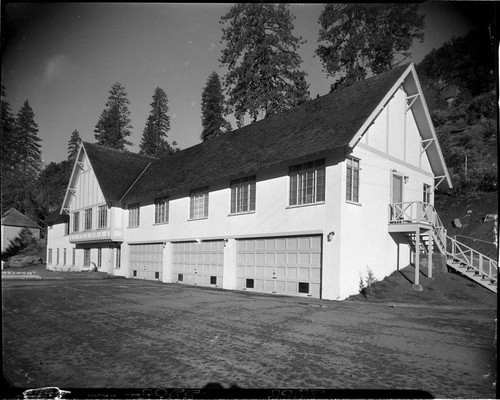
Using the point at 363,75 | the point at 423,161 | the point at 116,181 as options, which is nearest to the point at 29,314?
the point at 423,161

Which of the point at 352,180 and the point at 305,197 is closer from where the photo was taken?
the point at 352,180

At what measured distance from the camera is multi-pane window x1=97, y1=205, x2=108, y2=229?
94.8ft

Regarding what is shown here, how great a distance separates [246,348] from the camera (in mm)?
6770

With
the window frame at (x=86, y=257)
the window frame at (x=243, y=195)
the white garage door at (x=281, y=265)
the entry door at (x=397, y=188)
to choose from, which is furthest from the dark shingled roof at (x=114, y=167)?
the entry door at (x=397, y=188)

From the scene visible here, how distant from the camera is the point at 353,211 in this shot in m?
15.5

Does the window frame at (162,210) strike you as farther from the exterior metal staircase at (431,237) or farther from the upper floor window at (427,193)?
the upper floor window at (427,193)

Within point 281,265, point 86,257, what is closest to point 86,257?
Result: point 86,257

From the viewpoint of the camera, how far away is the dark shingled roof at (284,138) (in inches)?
621

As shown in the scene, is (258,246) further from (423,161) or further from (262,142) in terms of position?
(423,161)

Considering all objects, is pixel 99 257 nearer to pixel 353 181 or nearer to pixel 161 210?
pixel 161 210

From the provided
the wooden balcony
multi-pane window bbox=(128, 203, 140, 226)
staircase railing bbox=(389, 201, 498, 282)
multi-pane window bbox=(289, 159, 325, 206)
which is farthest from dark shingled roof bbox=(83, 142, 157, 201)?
staircase railing bbox=(389, 201, 498, 282)

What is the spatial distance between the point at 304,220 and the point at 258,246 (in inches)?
119

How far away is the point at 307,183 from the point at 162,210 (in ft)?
39.0

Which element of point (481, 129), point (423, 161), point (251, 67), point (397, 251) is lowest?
point (397, 251)
